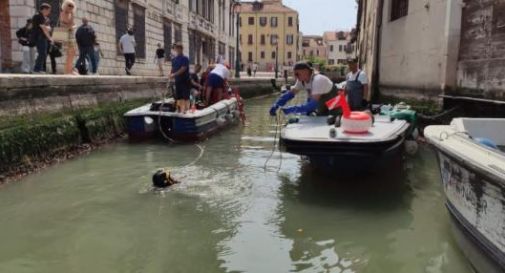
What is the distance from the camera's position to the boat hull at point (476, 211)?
11.0 feet

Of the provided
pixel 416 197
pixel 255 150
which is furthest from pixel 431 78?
pixel 416 197

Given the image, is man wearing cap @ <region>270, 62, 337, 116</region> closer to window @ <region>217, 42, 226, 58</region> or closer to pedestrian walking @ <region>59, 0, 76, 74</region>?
pedestrian walking @ <region>59, 0, 76, 74</region>

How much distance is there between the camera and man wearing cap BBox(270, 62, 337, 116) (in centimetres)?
741

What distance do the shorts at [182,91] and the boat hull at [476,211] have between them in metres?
6.42

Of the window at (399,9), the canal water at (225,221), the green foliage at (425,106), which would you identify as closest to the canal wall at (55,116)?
the canal water at (225,221)

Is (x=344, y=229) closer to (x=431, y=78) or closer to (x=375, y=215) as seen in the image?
(x=375, y=215)

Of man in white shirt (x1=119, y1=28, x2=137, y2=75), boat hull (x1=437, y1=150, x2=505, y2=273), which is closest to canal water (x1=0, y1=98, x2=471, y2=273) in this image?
boat hull (x1=437, y1=150, x2=505, y2=273)

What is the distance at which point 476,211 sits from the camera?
3752mm

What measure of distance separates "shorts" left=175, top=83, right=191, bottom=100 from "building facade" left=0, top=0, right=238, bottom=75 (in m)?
4.24

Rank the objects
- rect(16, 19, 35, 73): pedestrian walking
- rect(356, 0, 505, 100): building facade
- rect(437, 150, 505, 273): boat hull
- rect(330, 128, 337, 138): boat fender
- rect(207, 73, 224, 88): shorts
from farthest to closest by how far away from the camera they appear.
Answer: rect(207, 73, 224, 88): shorts → rect(16, 19, 35, 73): pedestrian walking → rect(356, 0, 505, 100): building facade → rect(330, 128, 337, 138): boat fender → rect(437, 150, 505, 273): boat hull

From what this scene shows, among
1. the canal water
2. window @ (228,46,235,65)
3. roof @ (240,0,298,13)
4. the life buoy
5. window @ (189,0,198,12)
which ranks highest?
roof @ (240,0,298,13)

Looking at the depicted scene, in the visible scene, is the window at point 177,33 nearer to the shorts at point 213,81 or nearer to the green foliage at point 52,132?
the shorts at point 213,81

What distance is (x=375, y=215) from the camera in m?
5.54

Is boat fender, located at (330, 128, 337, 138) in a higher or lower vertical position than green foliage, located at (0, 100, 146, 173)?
higher
